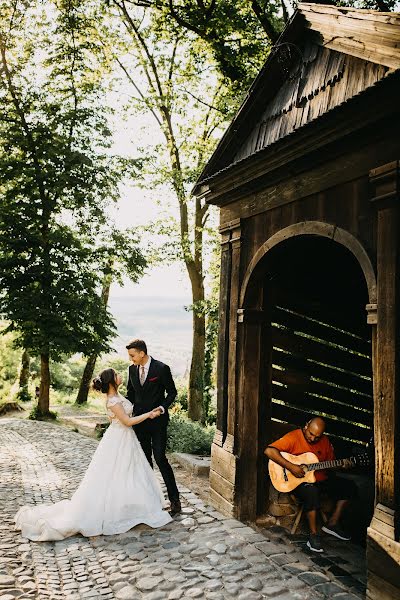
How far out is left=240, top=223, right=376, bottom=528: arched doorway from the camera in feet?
19.7

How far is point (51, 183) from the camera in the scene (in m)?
16.1

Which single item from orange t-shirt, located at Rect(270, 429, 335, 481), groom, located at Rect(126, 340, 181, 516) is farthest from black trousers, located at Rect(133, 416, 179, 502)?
orange t-shirt, located at Rect(270, 429, 335, 481)

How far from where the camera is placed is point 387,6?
11016 millimetres

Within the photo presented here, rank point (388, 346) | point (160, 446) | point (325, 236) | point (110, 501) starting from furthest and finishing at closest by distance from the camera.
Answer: point (160, 446)
point (110, 501)
point (325, 236)
point (388, 346)

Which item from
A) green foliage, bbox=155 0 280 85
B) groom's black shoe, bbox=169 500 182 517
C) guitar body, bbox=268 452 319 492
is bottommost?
groom's black shoe, bbox=169 500 182 517

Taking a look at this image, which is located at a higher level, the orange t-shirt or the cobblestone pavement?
the orange t-shirt

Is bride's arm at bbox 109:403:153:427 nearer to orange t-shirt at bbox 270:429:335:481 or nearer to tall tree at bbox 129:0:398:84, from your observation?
orange t-shirt at bbox 270:429:335:481

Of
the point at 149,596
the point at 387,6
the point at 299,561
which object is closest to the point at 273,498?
the point at 299,561

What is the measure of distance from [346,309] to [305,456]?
2.90m

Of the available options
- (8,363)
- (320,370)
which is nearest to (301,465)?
(320,370)

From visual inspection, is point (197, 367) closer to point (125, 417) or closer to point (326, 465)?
point (125, 417)

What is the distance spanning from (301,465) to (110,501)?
2202mm

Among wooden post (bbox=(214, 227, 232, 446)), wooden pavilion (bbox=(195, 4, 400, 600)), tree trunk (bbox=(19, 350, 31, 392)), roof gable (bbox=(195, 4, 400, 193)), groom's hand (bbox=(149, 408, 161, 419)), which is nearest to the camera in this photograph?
wooden pavilion (bbox=(195, 4, 400, 600))

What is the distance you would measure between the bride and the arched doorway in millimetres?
1168
